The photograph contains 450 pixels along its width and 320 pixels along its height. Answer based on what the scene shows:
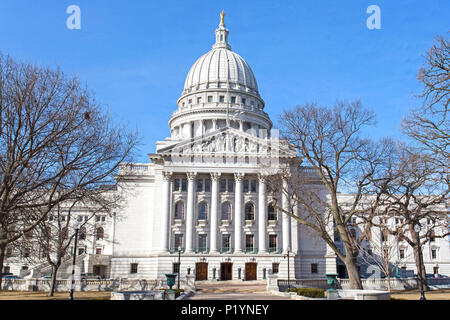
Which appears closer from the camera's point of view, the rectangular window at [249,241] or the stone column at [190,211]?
the stone column at [190,211]

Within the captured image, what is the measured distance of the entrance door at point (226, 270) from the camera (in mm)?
54594

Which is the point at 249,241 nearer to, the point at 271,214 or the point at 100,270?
the point at 271,214

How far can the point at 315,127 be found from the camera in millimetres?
32469

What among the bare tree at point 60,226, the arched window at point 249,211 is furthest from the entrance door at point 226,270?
the bare tree at point 60,226

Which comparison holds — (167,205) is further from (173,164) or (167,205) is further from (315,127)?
(315,127)

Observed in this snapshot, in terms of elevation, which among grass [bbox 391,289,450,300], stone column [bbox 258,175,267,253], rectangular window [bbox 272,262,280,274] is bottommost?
grass [bbox 391,289,450,300]

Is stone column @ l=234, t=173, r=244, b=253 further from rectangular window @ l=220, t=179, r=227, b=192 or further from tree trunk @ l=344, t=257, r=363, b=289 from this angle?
tree trunk @ l=344, t=257, r=363, b=289

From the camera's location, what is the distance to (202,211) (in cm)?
5828

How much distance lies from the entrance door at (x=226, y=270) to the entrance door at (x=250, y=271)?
2.07 metres

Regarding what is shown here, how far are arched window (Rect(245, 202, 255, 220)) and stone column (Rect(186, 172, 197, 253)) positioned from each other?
759 centimetres

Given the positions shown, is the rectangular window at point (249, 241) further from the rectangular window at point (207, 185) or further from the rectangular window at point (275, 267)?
the rectangular window at point (207, 185)

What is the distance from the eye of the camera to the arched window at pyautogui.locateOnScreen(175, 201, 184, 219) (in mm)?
57938

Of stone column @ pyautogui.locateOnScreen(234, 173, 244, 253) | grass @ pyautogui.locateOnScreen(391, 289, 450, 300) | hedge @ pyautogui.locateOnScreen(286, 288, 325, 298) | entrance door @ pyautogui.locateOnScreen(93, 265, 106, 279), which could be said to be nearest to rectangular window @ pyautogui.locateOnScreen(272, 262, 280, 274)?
stone column @ pyautogui.locateOnScreen(234, 173, 244, 253)

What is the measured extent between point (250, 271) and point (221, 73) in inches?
1673
